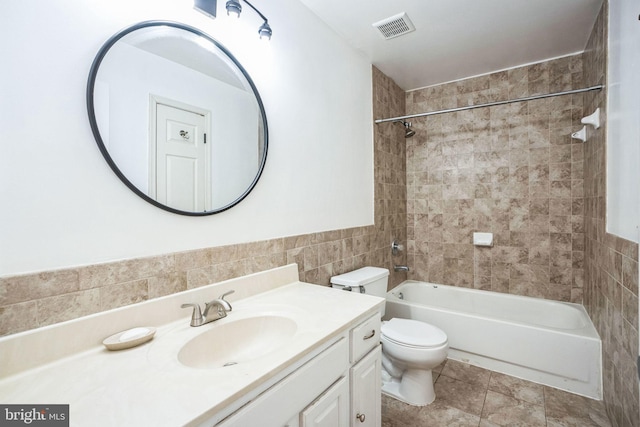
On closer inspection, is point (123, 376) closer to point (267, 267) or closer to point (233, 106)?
point (267, 267)

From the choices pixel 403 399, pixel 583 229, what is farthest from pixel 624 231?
pixel 403 399

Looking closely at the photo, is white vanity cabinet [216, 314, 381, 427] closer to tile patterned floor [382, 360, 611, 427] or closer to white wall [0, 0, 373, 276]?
tile patterned floor [382, 360, 611, 427]

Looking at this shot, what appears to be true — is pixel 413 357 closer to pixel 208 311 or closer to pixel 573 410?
pixel 573 410

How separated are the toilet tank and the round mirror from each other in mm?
897

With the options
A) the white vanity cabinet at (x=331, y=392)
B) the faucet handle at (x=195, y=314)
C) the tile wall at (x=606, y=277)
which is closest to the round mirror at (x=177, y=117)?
the faucet handle at (x=195, y=314)

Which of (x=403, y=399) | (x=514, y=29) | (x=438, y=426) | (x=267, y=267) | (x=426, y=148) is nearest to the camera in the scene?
(x=267, y=267)

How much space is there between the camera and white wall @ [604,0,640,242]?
4.17 ft

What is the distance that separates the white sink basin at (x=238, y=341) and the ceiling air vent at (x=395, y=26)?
1981 mm

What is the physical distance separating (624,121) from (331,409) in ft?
6.38

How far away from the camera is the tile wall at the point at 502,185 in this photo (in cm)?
247

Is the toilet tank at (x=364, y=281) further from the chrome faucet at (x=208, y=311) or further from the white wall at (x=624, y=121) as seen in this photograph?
the white wall at (x=624, y=121)

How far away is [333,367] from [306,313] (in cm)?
23

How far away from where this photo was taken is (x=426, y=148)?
121 inches

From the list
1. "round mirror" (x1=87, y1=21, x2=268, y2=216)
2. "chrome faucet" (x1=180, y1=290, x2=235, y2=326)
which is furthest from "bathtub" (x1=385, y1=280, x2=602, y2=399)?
"round mirror" (x1=87, y1=21, x2=268, y2=216)
